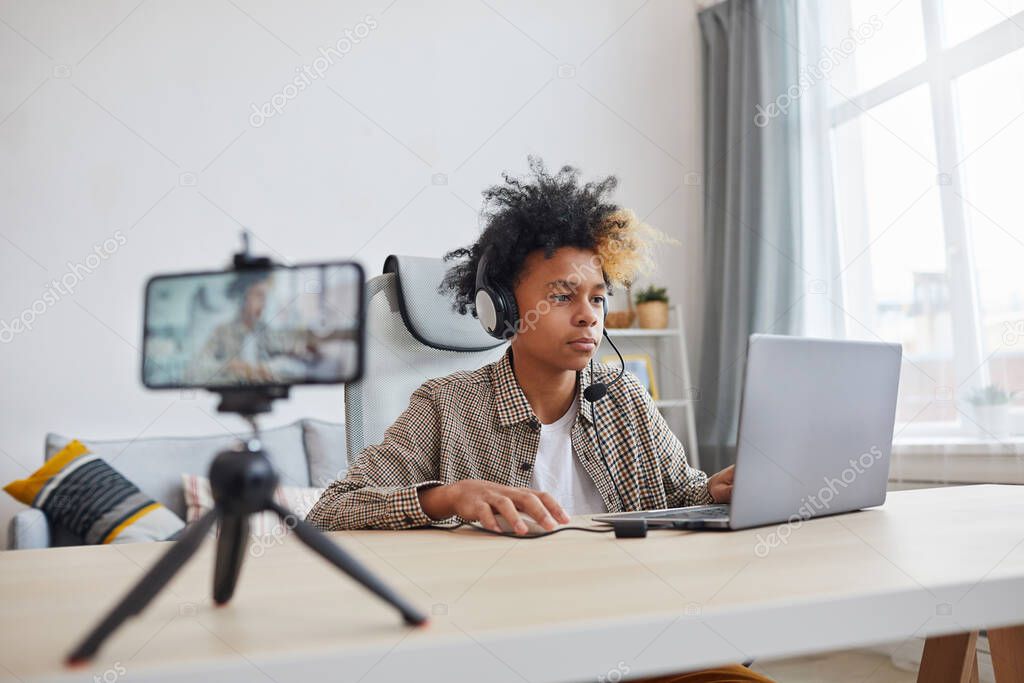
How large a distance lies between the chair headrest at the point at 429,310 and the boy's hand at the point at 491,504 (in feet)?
1.82

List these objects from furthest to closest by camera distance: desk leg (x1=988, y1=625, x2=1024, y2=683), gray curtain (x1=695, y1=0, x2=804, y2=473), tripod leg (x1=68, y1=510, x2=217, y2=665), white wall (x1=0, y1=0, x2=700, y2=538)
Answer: gray curtain (x1=695, y1=0, x2=804, y2=473), white wall (x1=0, y1=0, x2=700, y2=538), desk leg (x1=988, y1=625, x2=1024, y2=683), tripod leg (x1=68, y1=510, x2=217, y2=665)

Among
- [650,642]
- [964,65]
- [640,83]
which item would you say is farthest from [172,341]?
[640,83]

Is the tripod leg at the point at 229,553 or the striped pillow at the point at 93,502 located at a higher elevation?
the tripod leg at the point at 229,553

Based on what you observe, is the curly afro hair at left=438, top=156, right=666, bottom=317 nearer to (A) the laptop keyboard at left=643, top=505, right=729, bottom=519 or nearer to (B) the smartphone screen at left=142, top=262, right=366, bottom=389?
(A) the laptop keyboard at left=643, top=505, right=729, bottom=519

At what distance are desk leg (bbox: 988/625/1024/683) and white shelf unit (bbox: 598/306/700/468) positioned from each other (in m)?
2.49

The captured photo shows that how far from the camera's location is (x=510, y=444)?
54.8 inches

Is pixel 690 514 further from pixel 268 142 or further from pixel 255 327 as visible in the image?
pixel 268 142

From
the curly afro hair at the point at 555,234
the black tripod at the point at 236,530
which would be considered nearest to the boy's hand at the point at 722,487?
the curly afro hair at the point at 555,234

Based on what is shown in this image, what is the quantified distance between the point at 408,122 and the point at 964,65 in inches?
74.9

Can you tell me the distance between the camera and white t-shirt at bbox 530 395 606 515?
4.63ft

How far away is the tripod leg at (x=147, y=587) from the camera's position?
39cm

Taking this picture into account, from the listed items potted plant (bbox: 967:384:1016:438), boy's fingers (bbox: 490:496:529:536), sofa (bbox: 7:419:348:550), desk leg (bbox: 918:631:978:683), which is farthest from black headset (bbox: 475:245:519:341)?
potted plant (bbox: 967:384:1016:438)

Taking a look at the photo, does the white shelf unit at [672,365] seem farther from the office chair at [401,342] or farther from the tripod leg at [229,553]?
the tripod leg at [229,553]

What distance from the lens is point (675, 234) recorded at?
12.0 ft
